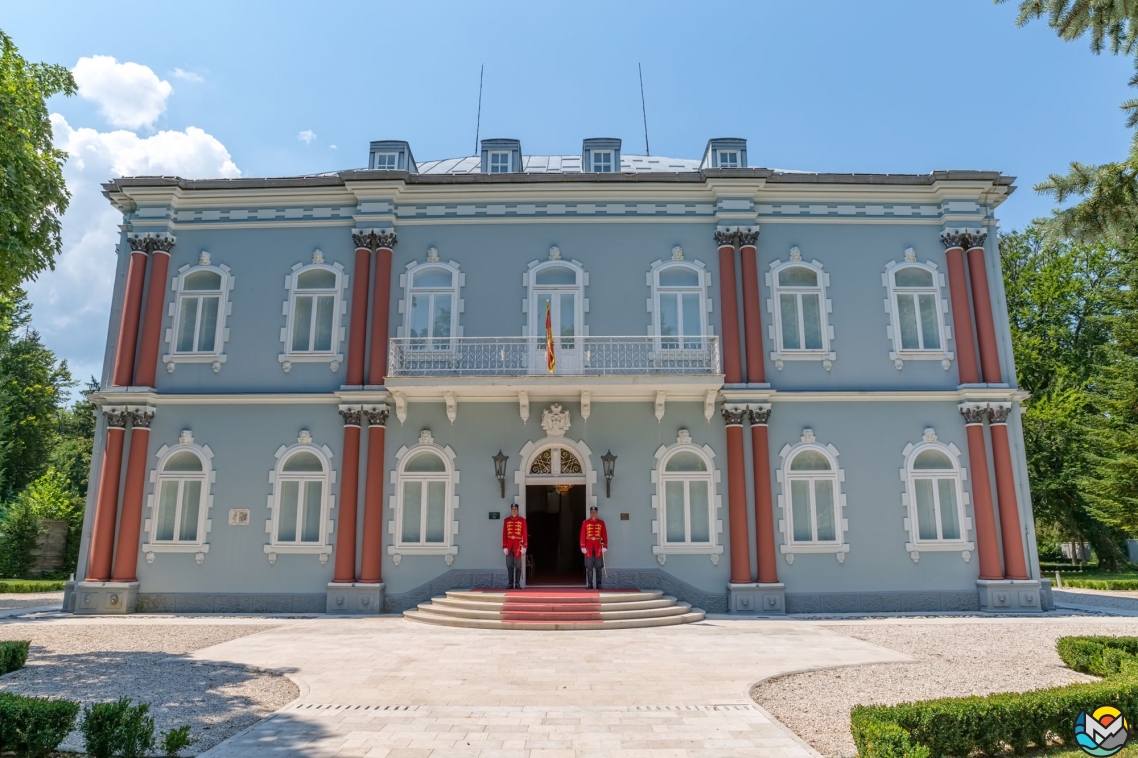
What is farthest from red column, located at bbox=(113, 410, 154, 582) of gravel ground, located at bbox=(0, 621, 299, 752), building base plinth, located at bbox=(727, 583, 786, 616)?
building base plinth, located at bbox=(727, 583, 786, 616)

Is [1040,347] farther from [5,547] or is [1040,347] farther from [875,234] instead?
[5,547]

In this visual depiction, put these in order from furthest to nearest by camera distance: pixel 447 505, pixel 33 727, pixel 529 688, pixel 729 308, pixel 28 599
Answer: pixel 28 599 < pixel 729 308 < pixel 447 505 < pixel 529 688 < pixel 33 727

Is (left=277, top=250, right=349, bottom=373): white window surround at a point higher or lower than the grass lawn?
higher

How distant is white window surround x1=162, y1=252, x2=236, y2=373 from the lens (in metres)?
17.8

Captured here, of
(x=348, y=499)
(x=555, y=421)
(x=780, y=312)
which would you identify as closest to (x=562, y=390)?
(x=555, y=421)

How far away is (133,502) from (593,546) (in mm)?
11044

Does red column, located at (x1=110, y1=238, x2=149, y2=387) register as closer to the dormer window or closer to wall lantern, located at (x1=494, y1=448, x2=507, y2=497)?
the dormer window

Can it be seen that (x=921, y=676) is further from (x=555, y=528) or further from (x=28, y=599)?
(x=28, y=599)

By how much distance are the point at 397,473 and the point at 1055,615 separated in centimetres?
1533

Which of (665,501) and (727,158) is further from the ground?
(727,158)

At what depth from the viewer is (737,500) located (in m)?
16.5

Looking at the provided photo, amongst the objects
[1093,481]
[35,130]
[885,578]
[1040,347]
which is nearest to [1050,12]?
[885,578]

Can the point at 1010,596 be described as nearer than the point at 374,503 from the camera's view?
Yes

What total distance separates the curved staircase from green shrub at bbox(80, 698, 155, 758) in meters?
8.42
